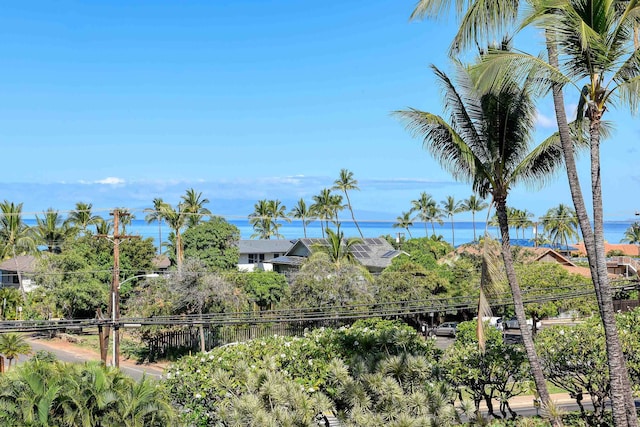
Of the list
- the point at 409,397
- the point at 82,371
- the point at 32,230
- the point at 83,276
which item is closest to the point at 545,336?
the point at 409,397

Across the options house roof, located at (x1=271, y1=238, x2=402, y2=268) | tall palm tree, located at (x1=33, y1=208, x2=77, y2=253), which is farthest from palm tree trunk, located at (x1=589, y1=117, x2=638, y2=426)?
tall palm tree, located at (x1=33, y1=208, x2=77, y2=253)

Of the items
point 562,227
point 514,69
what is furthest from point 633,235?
point 514,69

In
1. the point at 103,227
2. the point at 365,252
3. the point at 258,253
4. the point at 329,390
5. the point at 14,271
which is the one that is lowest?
the point at 329,390

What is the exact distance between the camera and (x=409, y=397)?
377 inches

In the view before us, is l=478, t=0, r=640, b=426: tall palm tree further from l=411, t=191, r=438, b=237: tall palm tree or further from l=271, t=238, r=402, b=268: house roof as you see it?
l=411, t=191, r=438, b=237: tall palm tree

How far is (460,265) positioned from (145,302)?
74.2 ft

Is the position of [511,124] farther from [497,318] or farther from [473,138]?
[497,318]

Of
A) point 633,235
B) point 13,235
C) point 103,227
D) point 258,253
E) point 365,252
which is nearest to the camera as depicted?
point 13,235

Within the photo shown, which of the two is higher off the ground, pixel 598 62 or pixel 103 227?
pixel 103 227

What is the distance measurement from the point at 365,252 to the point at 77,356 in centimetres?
2834

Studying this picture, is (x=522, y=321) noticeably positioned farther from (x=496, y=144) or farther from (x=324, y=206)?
(x=324, y=206)

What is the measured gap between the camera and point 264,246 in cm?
7169

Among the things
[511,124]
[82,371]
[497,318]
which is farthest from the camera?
[497,318]

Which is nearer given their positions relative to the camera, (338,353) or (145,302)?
(338,353)
